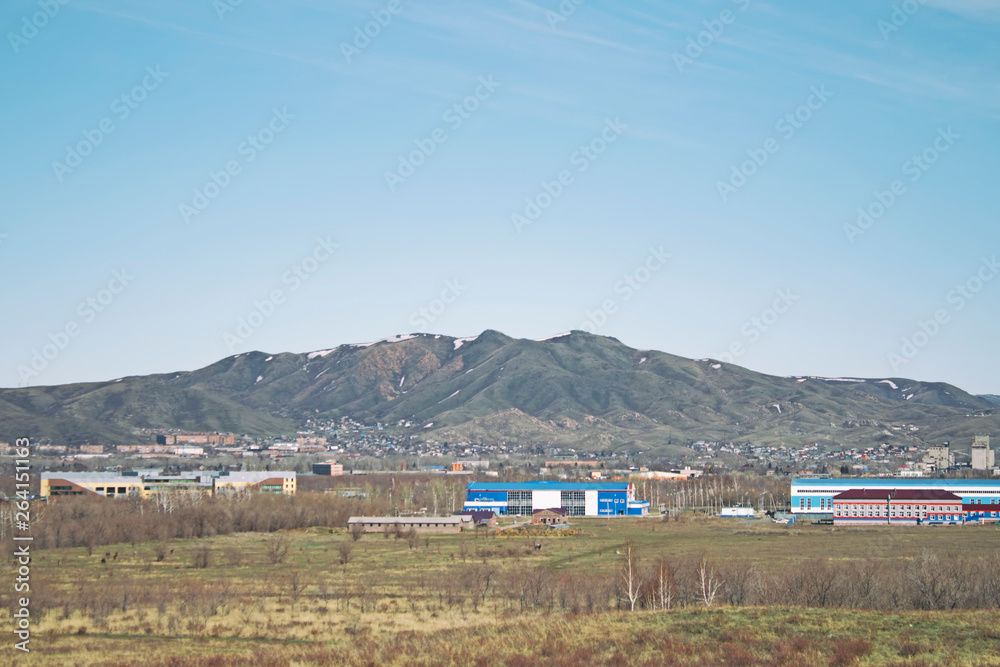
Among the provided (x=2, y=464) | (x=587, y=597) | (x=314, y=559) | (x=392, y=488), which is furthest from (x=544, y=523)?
(x=2, y=464)

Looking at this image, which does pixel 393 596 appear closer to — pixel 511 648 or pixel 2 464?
pixel 511 648

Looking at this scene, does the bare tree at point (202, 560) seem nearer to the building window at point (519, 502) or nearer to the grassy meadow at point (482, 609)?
the grassy meadow at point (482, 609)

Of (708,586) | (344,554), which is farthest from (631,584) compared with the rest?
(344,554)

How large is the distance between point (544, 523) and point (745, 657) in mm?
66084

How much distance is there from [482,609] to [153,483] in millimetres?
90331

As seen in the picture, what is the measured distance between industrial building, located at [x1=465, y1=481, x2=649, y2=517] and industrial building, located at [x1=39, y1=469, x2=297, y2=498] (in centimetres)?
2091

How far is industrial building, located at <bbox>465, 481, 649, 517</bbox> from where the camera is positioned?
341 feet

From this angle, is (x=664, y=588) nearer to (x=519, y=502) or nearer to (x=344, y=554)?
(x=344, y=554)

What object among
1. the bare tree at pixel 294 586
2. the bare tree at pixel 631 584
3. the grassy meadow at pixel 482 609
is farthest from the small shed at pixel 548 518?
the bare tree at pixel 631 584

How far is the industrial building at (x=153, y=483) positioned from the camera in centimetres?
10169

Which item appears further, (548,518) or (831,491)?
(831,491)

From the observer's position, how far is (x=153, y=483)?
117 meters

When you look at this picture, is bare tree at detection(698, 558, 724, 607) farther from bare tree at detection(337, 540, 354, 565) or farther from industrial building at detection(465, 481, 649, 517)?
industrial building at detection(465, 481, 649, 517)

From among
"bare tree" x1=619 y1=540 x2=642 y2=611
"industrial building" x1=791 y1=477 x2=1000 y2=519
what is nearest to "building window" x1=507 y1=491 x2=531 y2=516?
"industrial building" x1=791 y1=477 x2=1000 y2=519
